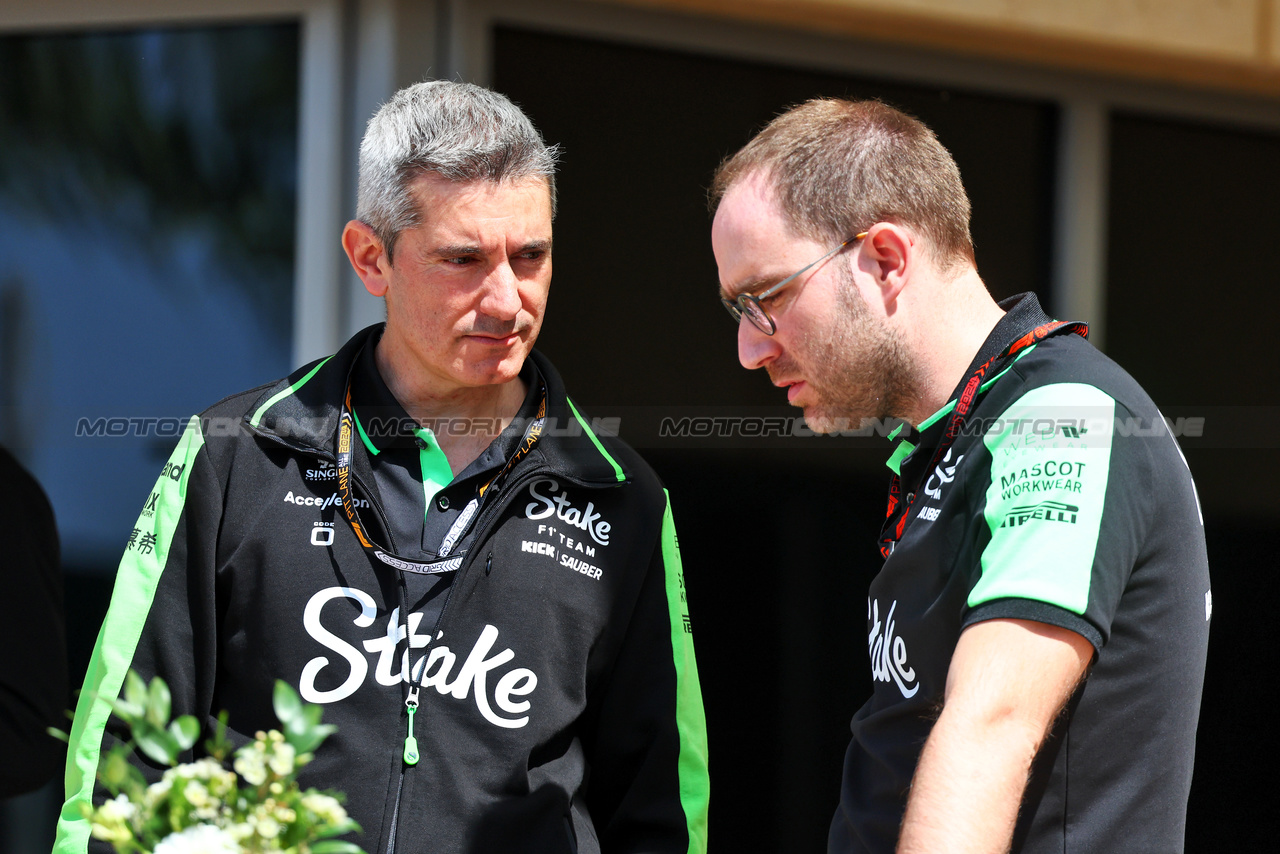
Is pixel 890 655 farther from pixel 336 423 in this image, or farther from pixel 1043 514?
pixel 336 423

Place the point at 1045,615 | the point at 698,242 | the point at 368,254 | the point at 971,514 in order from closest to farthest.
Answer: the point at 1045,615
the point at 971,514
the point at 368,254
the point at 698,242

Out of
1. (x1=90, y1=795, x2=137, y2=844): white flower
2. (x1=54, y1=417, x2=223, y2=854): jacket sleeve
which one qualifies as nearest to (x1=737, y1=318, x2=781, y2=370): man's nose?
(x1=54, y1=417, x2=223, y2=854): jacket sleeve

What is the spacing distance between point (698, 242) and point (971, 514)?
2050 millimetres

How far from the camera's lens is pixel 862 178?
1.89 meters

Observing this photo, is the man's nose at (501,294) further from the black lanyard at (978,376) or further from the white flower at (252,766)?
the white flower at (252,766)

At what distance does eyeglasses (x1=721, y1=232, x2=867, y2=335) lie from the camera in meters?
1.89

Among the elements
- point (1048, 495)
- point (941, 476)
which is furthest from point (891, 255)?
point (1048, 495)

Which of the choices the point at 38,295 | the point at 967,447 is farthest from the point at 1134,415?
the point at 38,295

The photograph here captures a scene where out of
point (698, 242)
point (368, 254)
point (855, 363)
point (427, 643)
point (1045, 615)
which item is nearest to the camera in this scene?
point (1045, 615)

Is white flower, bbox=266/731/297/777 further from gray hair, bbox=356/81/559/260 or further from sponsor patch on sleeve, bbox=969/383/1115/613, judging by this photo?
gray hair, bbox=356/81/559/260

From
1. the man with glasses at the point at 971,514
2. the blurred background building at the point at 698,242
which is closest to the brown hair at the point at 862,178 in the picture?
the man with glasses at the point at 971,514

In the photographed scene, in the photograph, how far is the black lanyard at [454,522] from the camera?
2016 mm

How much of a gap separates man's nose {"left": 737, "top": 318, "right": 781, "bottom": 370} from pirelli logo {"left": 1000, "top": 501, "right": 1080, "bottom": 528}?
610 mm

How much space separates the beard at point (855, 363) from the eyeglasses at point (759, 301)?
50mm
